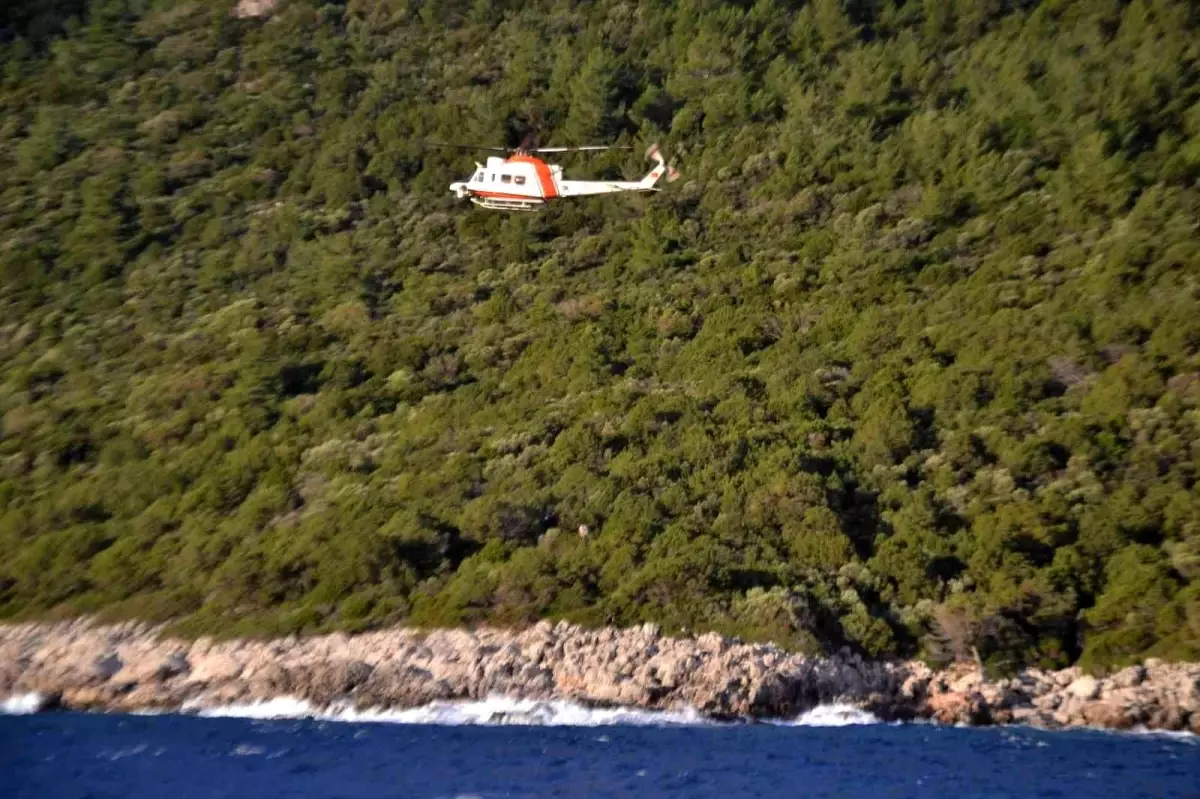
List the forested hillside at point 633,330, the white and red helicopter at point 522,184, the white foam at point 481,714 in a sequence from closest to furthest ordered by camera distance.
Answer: the white foam at point 481,714 < the forested hillside at point 633,330 < the white and red helicopter at point 522,184

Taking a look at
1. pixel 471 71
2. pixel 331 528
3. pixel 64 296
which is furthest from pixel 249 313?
pixel 471 71

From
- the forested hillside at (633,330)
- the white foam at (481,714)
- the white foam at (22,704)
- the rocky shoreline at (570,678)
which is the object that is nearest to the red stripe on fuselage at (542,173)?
the forested hillside at (633,330)

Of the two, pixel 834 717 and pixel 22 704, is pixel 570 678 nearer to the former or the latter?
pixel 834 717

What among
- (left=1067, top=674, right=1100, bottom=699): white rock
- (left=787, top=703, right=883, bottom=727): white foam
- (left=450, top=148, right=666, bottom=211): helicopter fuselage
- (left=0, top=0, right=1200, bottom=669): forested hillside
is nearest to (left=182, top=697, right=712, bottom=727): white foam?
(left=787, top=703, right=883, bottom=727): white foam

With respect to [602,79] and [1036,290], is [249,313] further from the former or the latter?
[1036,290]

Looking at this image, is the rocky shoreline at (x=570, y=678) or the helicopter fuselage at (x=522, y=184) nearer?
the rocky shoreline at (x=570, y=678)

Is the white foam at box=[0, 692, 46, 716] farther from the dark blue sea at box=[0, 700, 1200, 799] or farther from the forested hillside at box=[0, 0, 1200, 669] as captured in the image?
the dark blue sea at box=[0, 700, 1200, 799]

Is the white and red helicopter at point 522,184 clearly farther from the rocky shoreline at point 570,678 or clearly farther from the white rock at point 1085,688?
the white rock at point 1085,688
